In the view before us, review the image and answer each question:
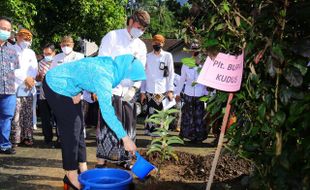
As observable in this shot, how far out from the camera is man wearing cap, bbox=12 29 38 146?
616 cm

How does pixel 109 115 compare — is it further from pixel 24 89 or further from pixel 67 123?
pixel 24 89

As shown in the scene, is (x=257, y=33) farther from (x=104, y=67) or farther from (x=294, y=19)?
(x=104, y=67)

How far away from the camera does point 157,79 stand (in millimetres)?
7035

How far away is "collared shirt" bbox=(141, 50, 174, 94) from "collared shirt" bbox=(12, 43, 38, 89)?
1996 millimetres

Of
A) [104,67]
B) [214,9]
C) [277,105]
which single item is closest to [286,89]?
[277,105]

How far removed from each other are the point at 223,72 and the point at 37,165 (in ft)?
11.3

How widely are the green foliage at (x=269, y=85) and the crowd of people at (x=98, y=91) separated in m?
0.45

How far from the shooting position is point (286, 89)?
205 centimetres

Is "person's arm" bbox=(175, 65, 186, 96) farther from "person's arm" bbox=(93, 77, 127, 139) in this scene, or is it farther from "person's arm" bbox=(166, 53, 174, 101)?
"person's arm" bbox=(93, 77, 127, 139)

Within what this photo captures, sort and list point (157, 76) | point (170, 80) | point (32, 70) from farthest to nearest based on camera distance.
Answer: point (170, 80) → point (157, 76) → point (32, 70)

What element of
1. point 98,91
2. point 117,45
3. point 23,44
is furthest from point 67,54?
point 98,91

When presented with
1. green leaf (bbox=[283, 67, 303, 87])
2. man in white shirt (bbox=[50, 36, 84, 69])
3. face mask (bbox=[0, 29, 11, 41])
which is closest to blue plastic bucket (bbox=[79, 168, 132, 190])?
green leaf (bbox=[283, 67, 303, 87])

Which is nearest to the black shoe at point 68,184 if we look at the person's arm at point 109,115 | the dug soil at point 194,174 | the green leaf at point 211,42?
the dug soil at point 194,174

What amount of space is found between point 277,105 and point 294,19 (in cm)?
51
